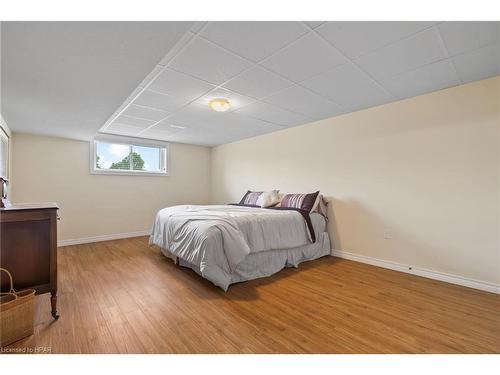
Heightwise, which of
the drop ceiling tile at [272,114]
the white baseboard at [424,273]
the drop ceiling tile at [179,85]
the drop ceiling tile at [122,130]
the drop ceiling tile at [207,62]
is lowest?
the white baseboard at [424,273]

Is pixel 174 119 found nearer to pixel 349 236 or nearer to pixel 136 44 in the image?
pixel 136 44

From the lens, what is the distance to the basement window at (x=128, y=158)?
450cm

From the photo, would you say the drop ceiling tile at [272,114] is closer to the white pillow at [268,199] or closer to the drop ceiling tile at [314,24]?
the white pillow at [268,199]

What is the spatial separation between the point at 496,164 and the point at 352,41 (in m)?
1.97

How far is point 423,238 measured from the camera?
2.71m

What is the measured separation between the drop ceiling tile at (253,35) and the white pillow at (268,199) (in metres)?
2.48

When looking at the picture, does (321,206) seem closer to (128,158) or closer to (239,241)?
(239,241)

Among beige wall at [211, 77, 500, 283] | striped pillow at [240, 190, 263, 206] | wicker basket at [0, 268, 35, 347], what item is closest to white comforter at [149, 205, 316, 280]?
beige wall at [211, 77, 500, 283]

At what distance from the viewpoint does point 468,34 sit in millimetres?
1629

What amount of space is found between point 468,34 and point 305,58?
1.13 m

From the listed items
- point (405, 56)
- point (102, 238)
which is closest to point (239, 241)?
point (405, 56)

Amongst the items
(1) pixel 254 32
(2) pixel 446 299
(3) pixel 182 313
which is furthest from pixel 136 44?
(2) pixel 446 299

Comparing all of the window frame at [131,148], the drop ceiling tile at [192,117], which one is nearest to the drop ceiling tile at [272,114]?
the drop ceiling tile at [192,117]
